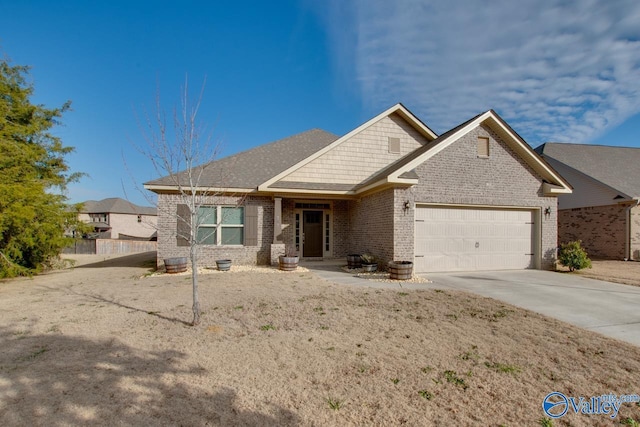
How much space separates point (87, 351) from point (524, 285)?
9926 millimetres

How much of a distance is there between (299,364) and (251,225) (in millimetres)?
8962

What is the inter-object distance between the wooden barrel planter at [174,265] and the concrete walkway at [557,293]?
16.0 feet

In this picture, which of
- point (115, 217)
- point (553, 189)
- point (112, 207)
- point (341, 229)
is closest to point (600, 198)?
point (553, 189)

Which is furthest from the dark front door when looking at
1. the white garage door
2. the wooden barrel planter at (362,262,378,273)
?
the white garage door

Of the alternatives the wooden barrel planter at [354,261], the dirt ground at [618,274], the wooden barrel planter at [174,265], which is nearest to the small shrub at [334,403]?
the wooden barrel planter at [354,261]

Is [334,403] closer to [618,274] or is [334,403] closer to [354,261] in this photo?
[354,261]

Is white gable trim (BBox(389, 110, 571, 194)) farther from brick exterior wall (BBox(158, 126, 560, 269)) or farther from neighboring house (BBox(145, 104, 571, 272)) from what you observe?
brick exterior wall (BBox(158, 126, 560, 269))

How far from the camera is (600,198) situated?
16531 mm

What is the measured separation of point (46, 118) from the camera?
18078 mm

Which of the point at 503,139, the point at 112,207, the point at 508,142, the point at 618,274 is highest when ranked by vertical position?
the point at 503,139

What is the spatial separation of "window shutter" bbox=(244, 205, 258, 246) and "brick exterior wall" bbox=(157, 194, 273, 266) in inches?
5.3

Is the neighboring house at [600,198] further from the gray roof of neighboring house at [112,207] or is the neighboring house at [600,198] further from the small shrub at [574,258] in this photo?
the gray roof of neighboring house at [112,207]

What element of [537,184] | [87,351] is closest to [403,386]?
[87,351]

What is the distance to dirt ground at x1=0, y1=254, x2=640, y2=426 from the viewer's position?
283 cm
